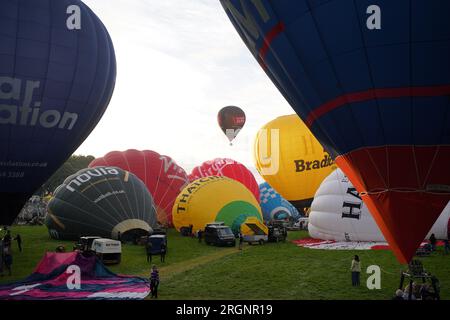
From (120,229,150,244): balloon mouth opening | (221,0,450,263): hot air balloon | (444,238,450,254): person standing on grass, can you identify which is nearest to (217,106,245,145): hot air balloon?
(120,229,150,244): balloon mouth opening

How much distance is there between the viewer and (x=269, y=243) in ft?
78.3

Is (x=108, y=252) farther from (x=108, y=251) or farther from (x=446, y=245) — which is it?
(x=446, y=245)

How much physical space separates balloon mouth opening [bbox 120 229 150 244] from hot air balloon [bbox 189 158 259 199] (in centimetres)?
1703

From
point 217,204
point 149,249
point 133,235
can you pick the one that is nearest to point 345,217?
point 217,204

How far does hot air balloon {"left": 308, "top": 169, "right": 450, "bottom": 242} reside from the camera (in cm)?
2158

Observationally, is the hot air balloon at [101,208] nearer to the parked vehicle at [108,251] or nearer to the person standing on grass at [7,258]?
the parked vehicle at [108,251]

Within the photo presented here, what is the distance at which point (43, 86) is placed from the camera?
627 inches

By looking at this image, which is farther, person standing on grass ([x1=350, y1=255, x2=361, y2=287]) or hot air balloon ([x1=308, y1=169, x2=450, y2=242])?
hot air balloon ([x1=308, y1=169, x2=450, y2=242])

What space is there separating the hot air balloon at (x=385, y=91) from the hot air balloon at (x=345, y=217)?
1032cm

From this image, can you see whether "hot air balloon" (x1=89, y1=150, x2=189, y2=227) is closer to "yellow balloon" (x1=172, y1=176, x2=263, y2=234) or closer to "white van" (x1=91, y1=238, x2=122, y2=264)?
"yellow balloon" (x1=172, y1=176, x2=263, y2=234)

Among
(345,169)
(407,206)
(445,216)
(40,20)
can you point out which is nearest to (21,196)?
(40,20)

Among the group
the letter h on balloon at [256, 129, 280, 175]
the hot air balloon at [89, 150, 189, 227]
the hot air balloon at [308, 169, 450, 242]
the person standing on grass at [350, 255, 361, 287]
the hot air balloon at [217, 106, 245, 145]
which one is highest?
the hot air balloon at [217, 106, 245, 145]

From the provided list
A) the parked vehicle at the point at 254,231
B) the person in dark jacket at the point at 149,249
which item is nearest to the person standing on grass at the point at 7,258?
the person in dark jacket at the point at 149,249

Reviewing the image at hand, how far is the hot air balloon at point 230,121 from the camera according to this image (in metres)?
46.9
